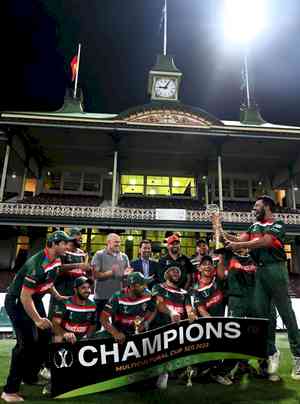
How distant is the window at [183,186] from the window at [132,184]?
257cm

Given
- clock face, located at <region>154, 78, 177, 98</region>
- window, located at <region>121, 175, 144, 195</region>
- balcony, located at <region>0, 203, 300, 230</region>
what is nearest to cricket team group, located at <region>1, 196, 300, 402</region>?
balcony, located at <region>0, 203, 300, 230</region>

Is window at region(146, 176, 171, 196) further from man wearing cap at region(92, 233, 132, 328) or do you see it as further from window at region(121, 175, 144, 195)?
man wearing cap at region(92, 233, 132, 328)

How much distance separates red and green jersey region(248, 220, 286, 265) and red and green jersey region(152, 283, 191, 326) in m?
1.19

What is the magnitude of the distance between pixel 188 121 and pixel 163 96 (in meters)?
4.95

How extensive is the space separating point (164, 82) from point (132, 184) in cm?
864

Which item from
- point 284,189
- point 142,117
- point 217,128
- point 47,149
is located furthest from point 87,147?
point 284,189

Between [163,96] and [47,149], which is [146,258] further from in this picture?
[163,96]

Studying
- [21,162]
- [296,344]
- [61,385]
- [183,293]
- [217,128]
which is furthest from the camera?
[21,162]

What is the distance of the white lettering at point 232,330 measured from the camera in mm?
3184

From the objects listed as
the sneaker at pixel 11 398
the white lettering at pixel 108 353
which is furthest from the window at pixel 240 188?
the sneaker at pixel 11 398

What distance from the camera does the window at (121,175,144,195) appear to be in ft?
71.3

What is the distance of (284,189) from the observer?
22344 mm

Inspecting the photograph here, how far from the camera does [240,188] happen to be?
22.5 meters

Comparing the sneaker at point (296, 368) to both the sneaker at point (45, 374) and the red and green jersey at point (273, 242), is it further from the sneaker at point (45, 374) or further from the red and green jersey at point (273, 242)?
the sneaker at point (45, 374)
